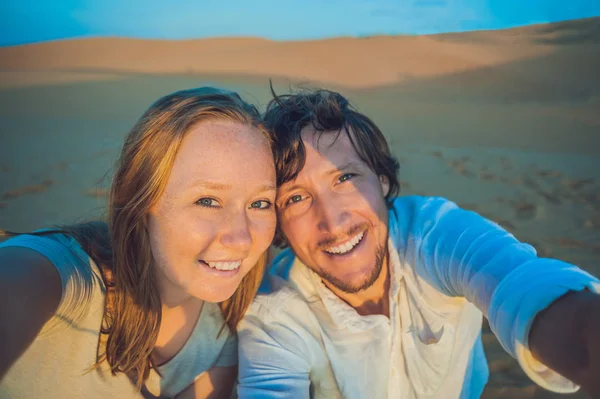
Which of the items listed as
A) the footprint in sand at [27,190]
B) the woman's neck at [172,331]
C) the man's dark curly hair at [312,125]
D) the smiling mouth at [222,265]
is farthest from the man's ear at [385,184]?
the footprint in sand at [27,190]

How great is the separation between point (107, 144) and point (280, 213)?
8144 millimetres

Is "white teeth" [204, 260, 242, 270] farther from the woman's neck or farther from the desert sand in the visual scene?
the desert sand

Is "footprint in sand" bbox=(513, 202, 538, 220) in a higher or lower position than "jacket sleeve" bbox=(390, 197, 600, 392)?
lower

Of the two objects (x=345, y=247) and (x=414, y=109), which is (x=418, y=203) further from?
(x=414, y=109)

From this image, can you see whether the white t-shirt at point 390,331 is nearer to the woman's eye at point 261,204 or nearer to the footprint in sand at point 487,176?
the woman's eye at point 261,204

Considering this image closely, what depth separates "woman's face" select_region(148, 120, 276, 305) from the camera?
187 cm

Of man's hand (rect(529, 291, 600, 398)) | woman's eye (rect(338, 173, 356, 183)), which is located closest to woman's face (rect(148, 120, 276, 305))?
woman's eye (rect(338, 173, 356, 183))

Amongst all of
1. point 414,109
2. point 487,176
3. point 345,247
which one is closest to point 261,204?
point 345,247

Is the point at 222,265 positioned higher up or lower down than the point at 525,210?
higher up

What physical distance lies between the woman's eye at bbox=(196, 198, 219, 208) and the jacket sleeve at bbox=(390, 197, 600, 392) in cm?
100

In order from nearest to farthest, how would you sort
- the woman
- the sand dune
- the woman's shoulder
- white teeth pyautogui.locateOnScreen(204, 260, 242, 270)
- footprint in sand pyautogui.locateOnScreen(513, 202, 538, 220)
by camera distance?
the woman's shoulder, the woman, white teeth pyautogui.locateOnScreen(204, 260, 242, 270), footprint in sand pyautogui.locateOnScreen(513, 202, 538, 220), the sand dune

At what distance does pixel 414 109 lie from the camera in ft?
45.9

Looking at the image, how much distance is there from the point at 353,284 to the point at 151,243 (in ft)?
3.39

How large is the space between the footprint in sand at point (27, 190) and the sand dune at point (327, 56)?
11892 mm
